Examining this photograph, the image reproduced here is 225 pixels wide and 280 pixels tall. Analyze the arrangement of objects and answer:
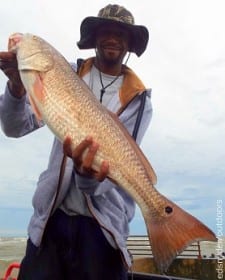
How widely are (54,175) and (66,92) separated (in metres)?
0.68

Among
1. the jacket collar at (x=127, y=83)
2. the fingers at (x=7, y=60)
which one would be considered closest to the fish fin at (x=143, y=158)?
the jacket collar at (x=127, y=83)

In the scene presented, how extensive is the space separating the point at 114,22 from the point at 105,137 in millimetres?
1159

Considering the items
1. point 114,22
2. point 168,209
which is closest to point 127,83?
point 114,22

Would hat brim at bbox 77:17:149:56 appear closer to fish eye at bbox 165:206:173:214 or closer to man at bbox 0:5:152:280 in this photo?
man at bbox 0:5:152:280

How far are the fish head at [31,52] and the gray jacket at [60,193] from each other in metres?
0.34

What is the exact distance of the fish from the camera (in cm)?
298

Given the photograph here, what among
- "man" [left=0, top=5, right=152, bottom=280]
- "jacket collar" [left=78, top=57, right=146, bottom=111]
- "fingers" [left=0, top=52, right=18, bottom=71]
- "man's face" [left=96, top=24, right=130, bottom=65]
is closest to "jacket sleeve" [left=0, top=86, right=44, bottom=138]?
"man" [left=0, top=5, right=152, bottom=280]

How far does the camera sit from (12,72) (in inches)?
132

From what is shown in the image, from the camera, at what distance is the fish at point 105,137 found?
117 inches

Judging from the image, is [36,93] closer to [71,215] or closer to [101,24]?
[71,215]

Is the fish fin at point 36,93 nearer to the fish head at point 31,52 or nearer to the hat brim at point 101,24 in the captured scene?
the fish head at point 31,52

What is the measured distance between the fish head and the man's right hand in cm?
6

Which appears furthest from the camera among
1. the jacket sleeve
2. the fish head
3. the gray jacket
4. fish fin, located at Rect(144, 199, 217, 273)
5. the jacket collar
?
the jacket collar

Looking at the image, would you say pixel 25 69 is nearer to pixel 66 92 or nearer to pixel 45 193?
pixel 66 92
